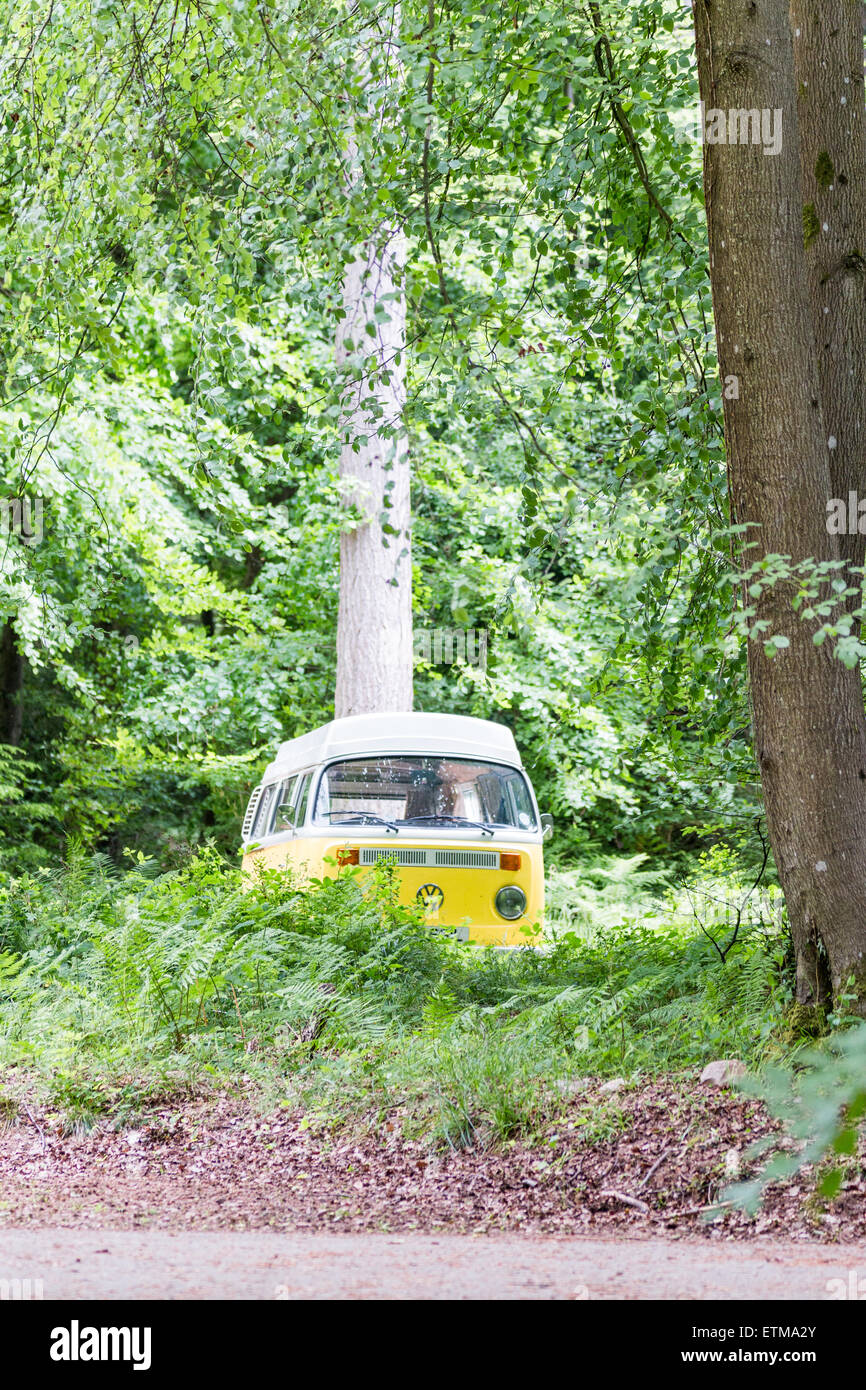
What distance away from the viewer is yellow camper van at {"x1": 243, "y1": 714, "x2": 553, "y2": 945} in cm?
1048

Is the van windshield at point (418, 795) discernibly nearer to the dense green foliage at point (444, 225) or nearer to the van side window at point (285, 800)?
the van side window at point (285, 800)

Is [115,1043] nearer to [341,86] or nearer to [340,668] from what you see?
[341,86]

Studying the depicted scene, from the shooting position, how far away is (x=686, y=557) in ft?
25.6

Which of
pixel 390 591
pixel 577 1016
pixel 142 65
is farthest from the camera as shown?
pixel 390 591

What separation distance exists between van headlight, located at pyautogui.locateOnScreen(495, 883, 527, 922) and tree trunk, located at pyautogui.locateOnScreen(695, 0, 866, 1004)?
5280 mm

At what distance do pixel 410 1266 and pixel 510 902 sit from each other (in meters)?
6.91

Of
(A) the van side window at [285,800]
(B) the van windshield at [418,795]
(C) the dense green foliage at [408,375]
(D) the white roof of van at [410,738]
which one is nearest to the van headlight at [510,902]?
(B) the van windshield at [418,795]

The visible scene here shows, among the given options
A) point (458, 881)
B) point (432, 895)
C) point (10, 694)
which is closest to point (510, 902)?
point (458, 881)

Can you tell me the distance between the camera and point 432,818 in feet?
35.6

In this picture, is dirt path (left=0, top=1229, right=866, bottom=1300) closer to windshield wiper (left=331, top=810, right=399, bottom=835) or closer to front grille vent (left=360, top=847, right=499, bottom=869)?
front grille vent (left=360, top=847, right=499, bottom=869)
